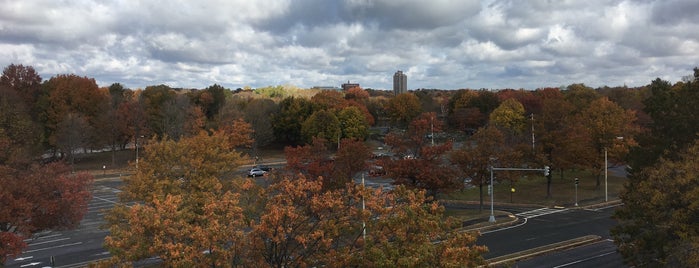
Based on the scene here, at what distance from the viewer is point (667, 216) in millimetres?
20406

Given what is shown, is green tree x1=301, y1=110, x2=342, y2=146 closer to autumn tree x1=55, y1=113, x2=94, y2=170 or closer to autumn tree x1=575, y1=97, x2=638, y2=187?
autumn tree x1=55, y1=113, x2=94, y2=170

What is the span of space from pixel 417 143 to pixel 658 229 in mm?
20436

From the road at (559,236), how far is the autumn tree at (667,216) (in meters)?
6.48

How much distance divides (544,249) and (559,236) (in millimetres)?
4463

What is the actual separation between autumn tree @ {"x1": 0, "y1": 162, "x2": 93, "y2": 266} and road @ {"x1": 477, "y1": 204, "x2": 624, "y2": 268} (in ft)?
71.8

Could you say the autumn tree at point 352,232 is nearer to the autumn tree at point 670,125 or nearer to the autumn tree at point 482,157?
the autumn tree at point 670,125

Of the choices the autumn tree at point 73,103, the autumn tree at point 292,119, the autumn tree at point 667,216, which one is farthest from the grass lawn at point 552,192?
the autumn tree at point 73,103

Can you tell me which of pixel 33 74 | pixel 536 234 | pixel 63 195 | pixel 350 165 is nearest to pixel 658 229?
pixel 536 234

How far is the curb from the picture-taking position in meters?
28.4

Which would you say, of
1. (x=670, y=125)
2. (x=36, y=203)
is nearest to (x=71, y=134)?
(x=36, y=203)

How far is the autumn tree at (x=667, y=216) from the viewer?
1900cm

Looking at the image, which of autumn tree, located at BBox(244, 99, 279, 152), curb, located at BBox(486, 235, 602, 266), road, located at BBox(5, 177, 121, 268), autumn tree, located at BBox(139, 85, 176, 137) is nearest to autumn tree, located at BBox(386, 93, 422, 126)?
autumn tree, located at BBox(244, 99, 279, 152)

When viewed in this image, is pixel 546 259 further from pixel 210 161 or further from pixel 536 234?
pixel 210 161

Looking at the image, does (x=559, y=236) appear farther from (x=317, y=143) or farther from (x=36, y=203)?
(x=36, y=203)
